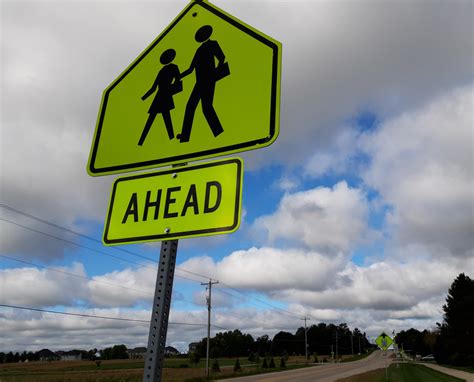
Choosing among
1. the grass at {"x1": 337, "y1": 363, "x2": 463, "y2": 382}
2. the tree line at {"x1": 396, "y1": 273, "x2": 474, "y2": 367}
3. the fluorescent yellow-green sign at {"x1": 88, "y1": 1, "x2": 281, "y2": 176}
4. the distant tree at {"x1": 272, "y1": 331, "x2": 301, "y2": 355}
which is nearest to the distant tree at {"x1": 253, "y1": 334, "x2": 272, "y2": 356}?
the distant tree at {"x1": 272, "y1": 331, "x2": 301, "y2": 355}

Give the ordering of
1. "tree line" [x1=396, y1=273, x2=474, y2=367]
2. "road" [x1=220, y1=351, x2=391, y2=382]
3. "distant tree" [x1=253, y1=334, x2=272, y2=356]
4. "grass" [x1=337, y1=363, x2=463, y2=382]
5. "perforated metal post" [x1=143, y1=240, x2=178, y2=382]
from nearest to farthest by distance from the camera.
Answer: "perforated metal post" [x1=143, y1=240, x2=178, y2=382] → "grass" [x1=337, y1=363, x2=463, y2=382] → "road" [x1=220, y1=351, x2=391, y2=382] → "tree line" [x1=396, y1=273, x2=474, y2=367] → "distant tree" [x1=253, y1=334, x2=272, y2=356]

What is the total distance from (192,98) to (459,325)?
68.2m

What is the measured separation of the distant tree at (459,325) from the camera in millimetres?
55316

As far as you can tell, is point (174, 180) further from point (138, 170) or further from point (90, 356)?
point (90, 356)

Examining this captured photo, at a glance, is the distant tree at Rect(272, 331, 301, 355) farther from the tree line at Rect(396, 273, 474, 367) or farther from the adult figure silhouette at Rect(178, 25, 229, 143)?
the adult figure silhouette at Rect(178, 25, 229, 143)

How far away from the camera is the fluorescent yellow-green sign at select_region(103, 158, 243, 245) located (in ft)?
5.80

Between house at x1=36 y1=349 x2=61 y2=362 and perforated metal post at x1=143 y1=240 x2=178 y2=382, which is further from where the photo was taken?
house at x1=36 y1=349 x2=61 y2=362

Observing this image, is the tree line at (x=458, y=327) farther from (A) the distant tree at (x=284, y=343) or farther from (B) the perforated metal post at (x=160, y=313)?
(A) the distant tree at (x=284, y=343)

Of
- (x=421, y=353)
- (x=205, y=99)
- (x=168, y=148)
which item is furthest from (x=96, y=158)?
(x=421, y=353)

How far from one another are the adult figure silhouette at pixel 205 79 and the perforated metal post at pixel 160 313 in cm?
60

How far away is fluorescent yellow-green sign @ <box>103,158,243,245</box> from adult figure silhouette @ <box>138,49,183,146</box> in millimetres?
279

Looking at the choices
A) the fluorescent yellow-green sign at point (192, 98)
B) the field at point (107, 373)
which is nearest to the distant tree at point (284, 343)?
the field at point (107, 373)

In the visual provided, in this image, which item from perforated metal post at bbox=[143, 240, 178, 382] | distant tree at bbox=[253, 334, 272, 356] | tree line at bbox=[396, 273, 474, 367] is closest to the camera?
perforated metal post at bbox=[143, 240, 178, 382]

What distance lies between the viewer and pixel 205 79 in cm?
212
